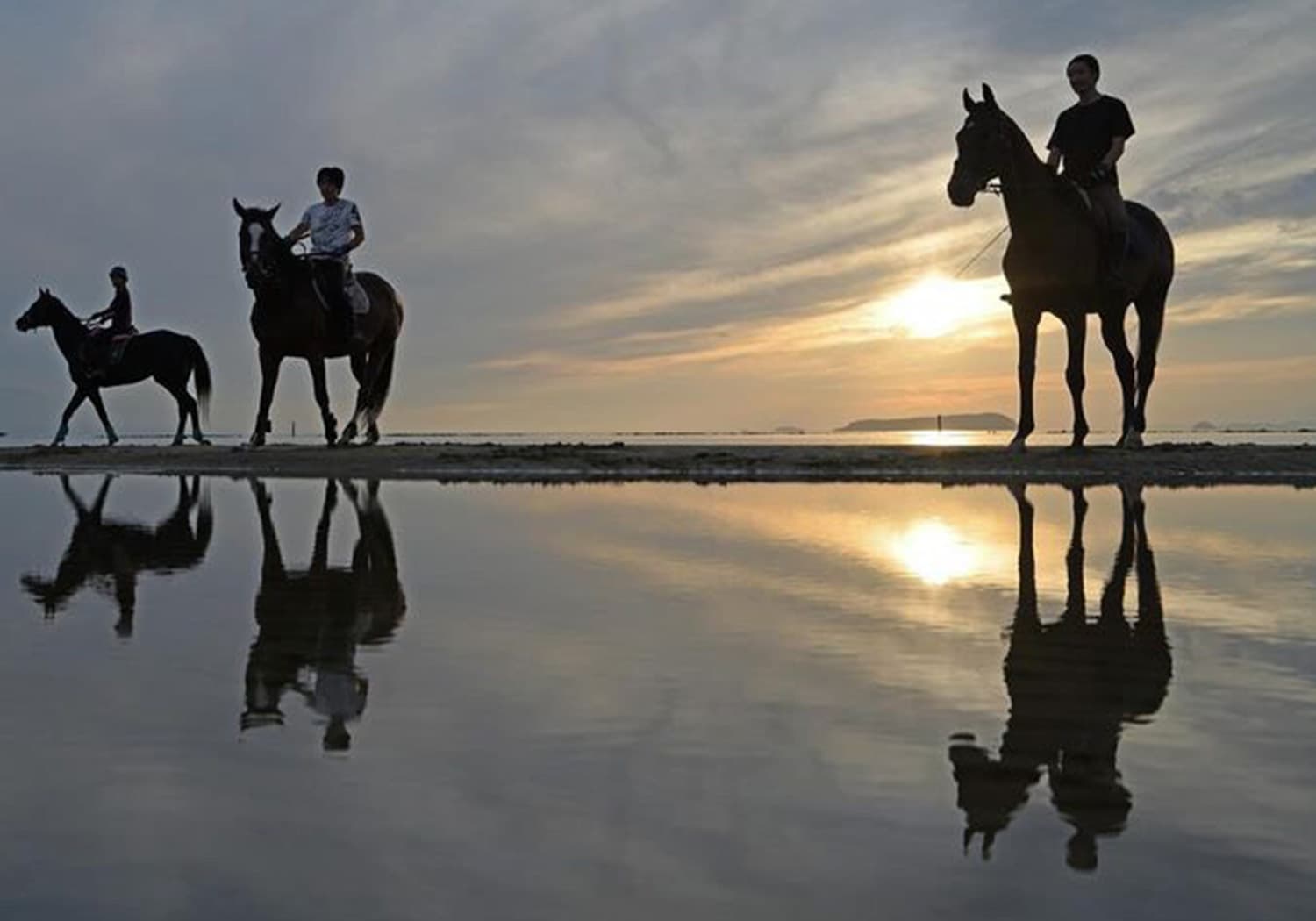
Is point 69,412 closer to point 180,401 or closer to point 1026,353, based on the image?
point 180,401

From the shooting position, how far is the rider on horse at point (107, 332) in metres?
23.1

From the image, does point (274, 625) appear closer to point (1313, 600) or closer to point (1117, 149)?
point (1313, 600)

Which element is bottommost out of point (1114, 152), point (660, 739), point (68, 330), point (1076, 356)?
point (660, 739)

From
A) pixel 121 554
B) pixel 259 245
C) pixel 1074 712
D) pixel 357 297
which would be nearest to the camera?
pixel 1074 712

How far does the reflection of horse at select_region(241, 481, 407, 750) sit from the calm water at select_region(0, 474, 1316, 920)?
0.02 m

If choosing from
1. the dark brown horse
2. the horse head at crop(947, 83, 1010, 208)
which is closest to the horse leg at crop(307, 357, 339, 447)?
the dark brown horse

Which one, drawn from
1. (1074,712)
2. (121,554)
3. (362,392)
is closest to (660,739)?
(1074,712)

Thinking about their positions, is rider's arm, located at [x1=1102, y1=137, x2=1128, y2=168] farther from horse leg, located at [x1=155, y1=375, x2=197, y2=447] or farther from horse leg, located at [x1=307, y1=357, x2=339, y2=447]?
horse leg, located at [x1=155, y1=375, x2=197, y2=447]

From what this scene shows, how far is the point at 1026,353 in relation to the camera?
14.3m

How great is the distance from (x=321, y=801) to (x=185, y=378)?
24115 millimetres

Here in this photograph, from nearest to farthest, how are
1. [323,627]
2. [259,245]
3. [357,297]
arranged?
1. [323,627]
2. [259,245]
3. [357,297]

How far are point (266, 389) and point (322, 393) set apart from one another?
2.99 ft

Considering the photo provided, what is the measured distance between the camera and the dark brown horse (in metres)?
17.1

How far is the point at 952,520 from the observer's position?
8.41m
